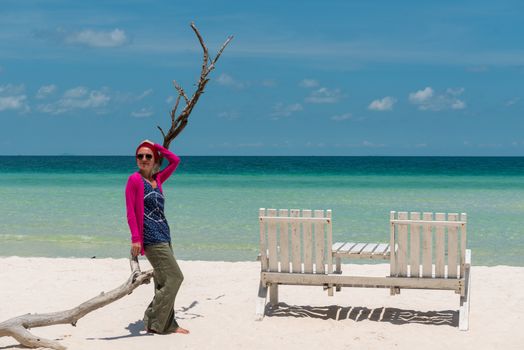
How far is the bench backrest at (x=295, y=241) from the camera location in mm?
7398

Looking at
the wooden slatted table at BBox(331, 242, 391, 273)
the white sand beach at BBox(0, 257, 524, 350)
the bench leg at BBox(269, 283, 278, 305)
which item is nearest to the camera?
the white sand beach at BBox(0, 257, 524, 350)

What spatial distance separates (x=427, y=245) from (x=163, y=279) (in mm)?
2637

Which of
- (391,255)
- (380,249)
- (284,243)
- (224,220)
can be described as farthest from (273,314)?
(224,220)

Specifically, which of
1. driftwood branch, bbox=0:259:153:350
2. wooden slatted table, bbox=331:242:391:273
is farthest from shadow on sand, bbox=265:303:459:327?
driftwood branch, bbox=0:259:153:350

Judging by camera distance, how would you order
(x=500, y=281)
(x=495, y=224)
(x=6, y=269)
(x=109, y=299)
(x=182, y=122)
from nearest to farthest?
(x=109, y=299)
(x=182, y=122)
(x=500, y=281)
(x=6, y=269)
(x=495, y=224)

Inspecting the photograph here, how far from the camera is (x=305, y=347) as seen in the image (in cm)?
664

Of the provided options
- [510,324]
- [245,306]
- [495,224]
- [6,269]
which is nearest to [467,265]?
[510,324]

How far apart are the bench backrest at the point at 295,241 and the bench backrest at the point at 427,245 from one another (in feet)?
2.27

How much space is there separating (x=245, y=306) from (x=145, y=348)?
197cm

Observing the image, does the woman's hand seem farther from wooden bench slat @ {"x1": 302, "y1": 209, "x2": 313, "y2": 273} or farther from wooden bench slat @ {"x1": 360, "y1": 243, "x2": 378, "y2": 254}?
wooden bench slat @ {"x1": 360, "y1": 243, "x2": 378, "y2": 254}

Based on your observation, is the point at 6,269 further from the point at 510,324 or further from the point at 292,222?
the point at 510,324

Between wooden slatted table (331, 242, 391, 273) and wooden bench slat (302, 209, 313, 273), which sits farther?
wooden slatted table (331, 242, 391, 273)

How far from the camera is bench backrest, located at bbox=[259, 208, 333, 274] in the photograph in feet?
24.3

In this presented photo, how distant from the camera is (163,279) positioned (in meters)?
6.69
